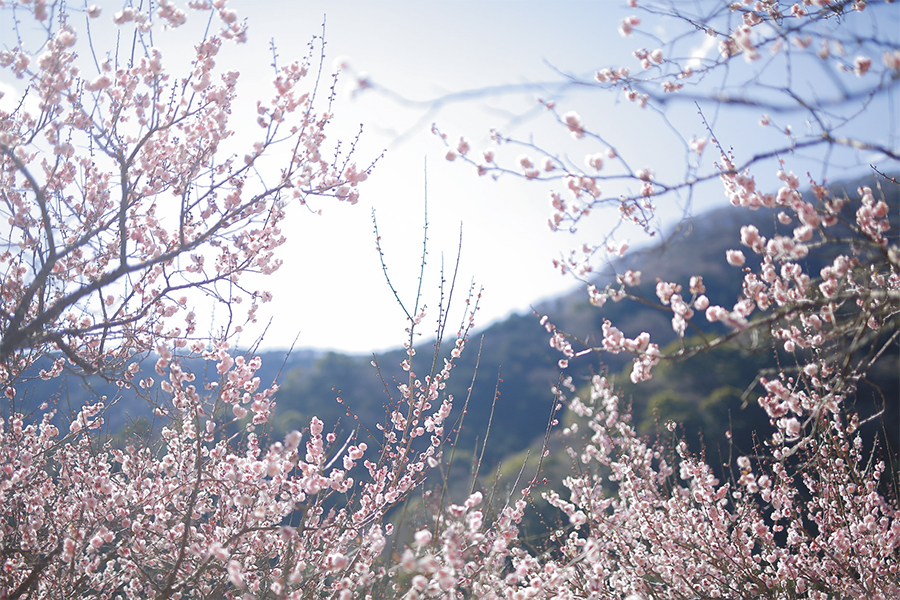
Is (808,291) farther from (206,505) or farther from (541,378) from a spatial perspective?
(541,378)

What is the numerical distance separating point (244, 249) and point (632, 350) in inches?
124

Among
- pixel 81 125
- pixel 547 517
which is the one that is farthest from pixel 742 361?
pixel 81 125

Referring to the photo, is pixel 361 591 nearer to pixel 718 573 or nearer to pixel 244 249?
pixel 244 249

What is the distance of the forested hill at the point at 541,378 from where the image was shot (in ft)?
41.3

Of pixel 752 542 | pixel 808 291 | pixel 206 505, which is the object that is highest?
pixel 808 291

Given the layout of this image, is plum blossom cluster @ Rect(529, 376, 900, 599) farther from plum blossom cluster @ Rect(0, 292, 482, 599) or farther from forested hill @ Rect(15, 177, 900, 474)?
forested hill @ Rect(15, 177, 900, 474)

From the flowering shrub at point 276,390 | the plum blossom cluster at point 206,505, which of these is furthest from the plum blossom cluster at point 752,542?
the plum blossom cluster at point 206,505

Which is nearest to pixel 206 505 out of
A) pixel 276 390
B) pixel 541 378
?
pixel 276 390

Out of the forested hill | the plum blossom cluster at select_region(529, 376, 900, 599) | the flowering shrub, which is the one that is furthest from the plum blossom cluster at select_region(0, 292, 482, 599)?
the forested hill

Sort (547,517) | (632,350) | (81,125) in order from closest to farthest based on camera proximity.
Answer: (632,350)
(81,125)
(547,517)

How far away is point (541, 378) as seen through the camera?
20.2 m

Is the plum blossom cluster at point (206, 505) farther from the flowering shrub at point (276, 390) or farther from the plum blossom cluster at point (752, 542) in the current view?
the plum blossom cluster at point (752, 542)

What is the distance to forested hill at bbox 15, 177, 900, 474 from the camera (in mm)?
12602

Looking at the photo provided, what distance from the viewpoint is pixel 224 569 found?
293cm
